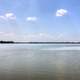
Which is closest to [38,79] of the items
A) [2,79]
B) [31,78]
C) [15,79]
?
[31,78]

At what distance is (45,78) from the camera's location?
16.8 ft

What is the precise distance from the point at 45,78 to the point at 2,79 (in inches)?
45.7

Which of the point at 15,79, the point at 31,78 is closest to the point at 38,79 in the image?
the point at 31,78

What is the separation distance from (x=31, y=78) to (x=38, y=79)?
0.24 meters

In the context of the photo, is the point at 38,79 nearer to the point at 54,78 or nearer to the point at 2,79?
the point at 54,78

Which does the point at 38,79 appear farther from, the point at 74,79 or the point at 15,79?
the point at 74,79

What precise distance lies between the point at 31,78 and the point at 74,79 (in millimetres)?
1167

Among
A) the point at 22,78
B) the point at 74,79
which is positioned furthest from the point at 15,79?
the point at 74,79

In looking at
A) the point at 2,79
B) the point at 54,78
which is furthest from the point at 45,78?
the point at 2,79

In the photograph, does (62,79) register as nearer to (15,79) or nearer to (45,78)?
(45,78)

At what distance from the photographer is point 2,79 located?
4.93 meters

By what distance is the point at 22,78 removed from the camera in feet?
16.6

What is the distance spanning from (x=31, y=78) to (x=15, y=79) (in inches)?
17.4

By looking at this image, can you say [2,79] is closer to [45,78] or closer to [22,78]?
[22,78]
